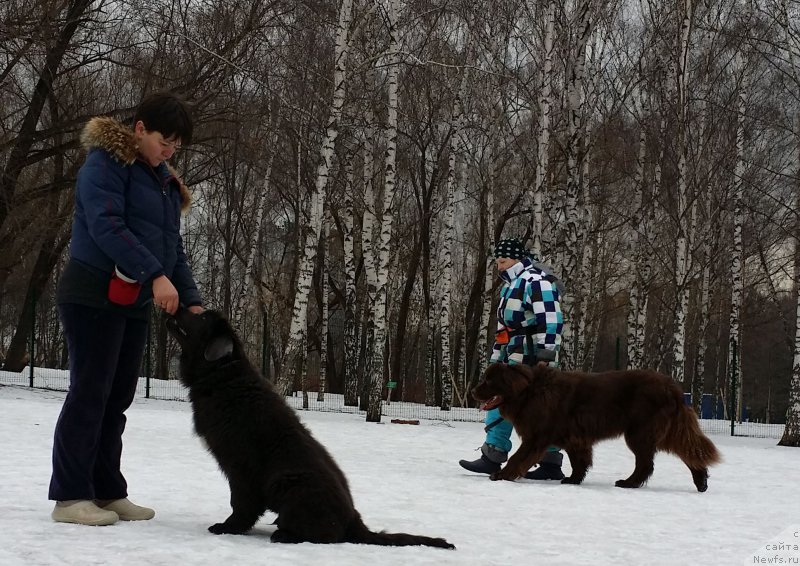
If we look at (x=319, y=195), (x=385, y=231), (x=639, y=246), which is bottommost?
(x=385, y=231)

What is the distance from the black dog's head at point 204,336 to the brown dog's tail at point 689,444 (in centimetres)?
451

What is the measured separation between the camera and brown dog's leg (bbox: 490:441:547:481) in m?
7.32

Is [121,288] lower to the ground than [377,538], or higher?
higher

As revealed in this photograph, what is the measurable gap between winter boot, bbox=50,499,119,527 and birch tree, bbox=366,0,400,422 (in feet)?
33.1

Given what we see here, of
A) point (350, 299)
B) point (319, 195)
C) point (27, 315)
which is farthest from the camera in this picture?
point (350, 299)

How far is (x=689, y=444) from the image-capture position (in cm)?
735

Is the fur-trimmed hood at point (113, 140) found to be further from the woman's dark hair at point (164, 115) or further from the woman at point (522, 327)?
the woman at point (522, 327)

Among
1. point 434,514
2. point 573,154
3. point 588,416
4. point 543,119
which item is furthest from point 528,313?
point 573,154

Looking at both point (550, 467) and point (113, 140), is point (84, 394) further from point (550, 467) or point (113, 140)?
point (550, 467)

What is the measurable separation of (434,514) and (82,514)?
2.17 m

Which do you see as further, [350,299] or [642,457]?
[350,299]

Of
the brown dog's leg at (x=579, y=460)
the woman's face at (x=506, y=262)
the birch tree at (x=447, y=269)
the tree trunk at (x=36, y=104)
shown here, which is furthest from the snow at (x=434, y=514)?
the birch tree at (x=447, y=269)

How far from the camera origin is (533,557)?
13.6ft

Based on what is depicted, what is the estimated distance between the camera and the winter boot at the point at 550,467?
25.8 ft
